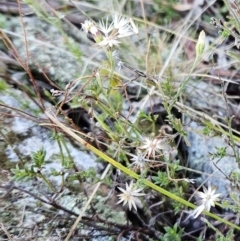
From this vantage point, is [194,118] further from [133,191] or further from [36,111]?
[36,111]

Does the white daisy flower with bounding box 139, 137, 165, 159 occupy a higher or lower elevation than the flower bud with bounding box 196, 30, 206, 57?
lower

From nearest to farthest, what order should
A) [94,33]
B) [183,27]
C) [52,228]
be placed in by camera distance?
1. [94,33]
2. [52,228]
3. [183,27]

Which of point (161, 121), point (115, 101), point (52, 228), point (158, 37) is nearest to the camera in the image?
point (52, 228)

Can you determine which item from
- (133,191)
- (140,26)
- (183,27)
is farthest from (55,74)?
(133,191)

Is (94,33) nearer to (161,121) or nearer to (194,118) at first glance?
(194,118)

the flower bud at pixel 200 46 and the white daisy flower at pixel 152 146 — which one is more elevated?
the flower bud at pixel 200 46

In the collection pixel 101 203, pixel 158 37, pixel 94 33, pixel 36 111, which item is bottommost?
pixel 101 203

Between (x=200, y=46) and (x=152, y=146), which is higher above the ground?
(x=200, y=46)

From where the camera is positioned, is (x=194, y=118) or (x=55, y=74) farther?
(x=55, y=74)

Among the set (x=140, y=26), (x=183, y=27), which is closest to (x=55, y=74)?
(x=140, y=26)

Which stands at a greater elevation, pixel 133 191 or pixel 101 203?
pixel 133 191
